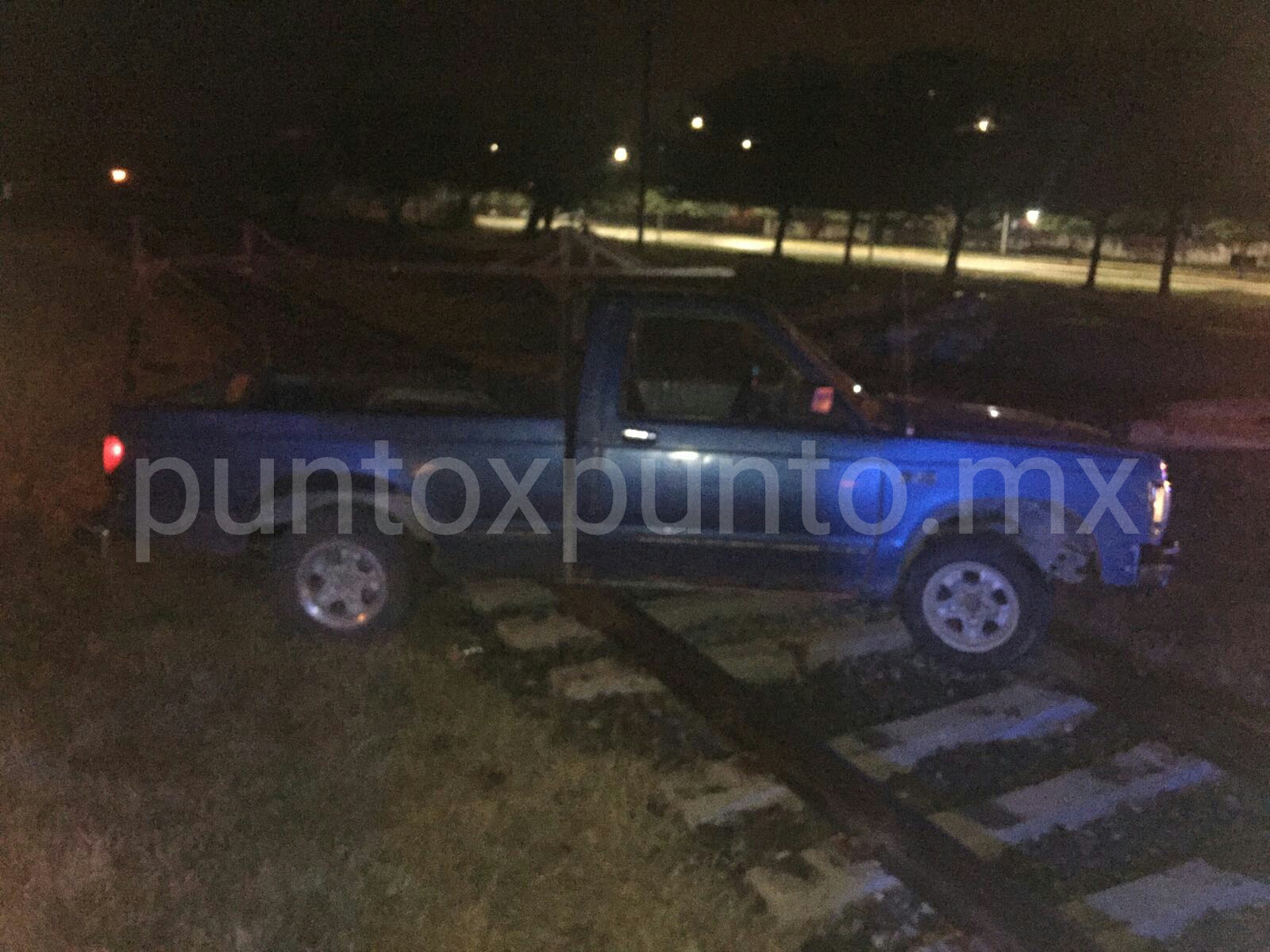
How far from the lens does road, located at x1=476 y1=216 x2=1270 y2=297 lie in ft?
145

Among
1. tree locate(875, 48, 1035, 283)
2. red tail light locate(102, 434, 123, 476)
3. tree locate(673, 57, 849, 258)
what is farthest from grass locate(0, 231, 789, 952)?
tree locate(673, 57, 849, 258)

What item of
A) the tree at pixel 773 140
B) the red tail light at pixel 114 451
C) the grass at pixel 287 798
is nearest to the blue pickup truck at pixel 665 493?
the red tail light at pixel 114 451

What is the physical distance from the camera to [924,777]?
5.17 meters

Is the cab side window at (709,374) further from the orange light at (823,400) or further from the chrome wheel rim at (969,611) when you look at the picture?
the chrome wheel rim at (969,611)

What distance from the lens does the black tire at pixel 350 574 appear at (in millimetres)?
6129

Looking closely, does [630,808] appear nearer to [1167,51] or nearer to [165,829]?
[165,829]

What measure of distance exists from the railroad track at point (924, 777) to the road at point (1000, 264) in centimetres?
3256

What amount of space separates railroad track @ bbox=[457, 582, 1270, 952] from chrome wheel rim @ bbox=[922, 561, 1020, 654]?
0.25m

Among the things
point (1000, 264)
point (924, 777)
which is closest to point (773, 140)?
point (1000, 264)

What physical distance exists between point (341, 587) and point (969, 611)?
318cm

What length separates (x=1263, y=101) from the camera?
2714 cm

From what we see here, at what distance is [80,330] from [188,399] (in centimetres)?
962

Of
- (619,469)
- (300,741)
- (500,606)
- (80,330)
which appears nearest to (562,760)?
(300,741)

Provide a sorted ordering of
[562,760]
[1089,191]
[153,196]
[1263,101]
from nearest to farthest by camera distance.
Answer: [562,760]
[1263,101]
[153,196]
[1089,191]
